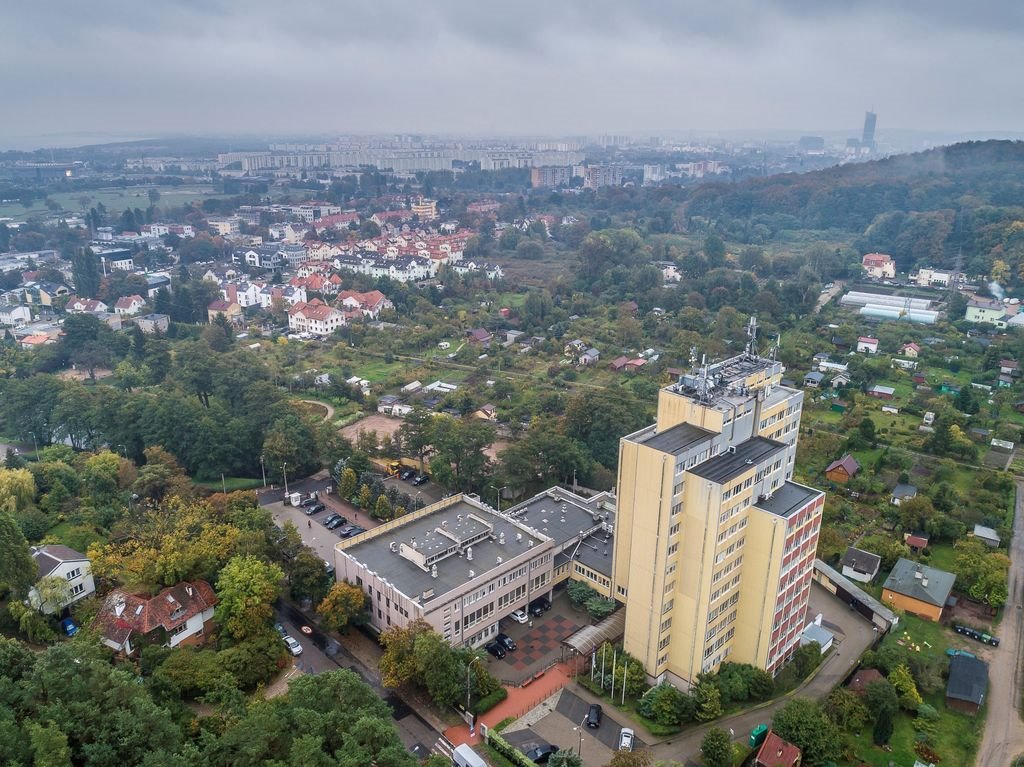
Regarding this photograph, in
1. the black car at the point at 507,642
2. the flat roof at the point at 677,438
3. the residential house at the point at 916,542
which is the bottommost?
the black car at the point at 507,642

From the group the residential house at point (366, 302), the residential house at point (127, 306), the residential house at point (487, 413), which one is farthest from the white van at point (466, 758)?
the residential house at point (127, 306)

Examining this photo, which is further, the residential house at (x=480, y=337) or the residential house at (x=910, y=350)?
the residential house at (x=480, y=337)

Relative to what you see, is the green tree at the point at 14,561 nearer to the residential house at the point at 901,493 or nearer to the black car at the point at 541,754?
the black car at the point at 541,754

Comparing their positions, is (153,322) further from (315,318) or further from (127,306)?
(315,318)

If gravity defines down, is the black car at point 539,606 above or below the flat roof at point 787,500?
below

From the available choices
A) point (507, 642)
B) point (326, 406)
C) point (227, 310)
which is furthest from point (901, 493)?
point (227, 310)

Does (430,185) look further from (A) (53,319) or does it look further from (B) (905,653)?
(B) (905,653)

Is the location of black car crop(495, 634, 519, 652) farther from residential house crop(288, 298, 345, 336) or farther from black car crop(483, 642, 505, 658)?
residential house crop(288, 298, 345, 336)
